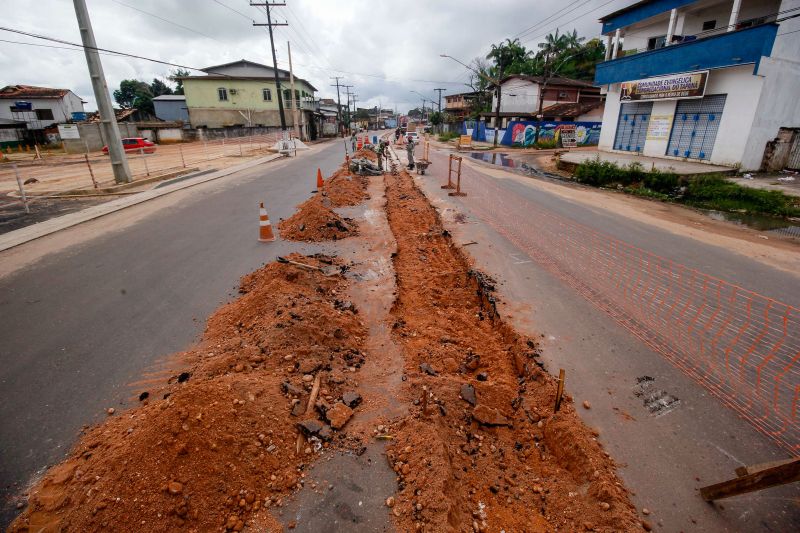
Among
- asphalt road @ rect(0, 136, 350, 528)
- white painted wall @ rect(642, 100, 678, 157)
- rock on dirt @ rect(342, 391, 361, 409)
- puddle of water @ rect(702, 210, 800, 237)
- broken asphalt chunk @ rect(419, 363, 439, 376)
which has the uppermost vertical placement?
white painted wall @ rect(642, 100, 678, 157)

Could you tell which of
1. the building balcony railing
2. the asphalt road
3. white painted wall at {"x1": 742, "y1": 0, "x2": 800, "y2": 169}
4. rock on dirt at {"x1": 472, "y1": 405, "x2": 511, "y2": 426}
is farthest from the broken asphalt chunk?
the building balcony railing

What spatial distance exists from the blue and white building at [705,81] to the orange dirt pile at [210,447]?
61.7ft

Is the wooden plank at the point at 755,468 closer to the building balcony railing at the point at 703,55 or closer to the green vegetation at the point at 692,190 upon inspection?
the green vegetation at the point at 692,190

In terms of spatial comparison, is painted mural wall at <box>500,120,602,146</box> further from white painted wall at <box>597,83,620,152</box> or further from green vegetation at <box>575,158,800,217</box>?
green vegetation at <box>575,158,800,217</box>

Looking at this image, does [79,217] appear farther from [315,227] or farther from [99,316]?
[99,316]

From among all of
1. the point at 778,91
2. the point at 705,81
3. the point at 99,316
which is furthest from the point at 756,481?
the point at 705,81

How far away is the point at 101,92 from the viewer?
14.1m

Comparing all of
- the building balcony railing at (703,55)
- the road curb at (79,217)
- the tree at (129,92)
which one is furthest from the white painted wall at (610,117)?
the tree at (129,92)

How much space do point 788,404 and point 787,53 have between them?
21.3 metres

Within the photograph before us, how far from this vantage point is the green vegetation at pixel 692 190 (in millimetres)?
12094

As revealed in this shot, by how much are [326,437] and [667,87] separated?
2541 centimetres

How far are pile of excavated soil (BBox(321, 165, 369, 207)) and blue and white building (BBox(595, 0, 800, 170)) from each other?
48.6ft

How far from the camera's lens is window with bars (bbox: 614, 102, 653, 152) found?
23219 millimetres

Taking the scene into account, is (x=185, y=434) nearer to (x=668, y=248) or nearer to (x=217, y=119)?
(x=668, y=248)
